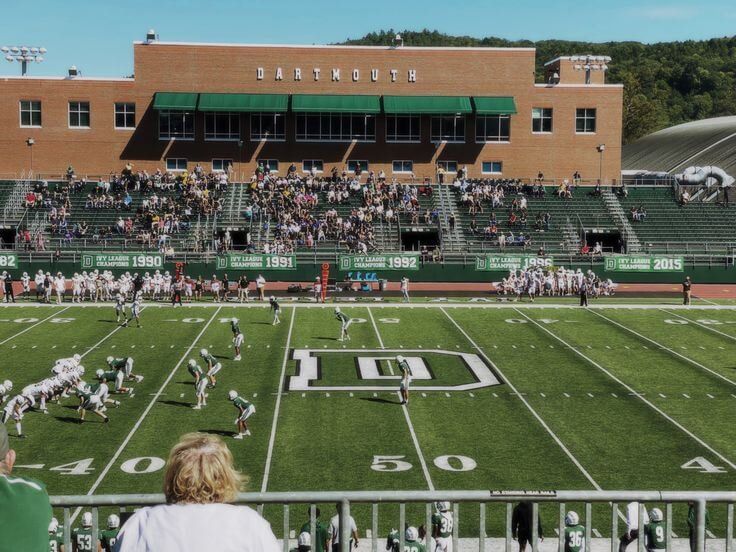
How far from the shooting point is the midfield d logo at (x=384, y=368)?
984 inches

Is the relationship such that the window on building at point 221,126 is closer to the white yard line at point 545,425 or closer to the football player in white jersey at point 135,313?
the football player in white jersey at point 135,313

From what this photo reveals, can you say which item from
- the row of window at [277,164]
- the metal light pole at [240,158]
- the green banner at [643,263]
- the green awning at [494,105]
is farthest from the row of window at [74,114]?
the green banner at [643,263]

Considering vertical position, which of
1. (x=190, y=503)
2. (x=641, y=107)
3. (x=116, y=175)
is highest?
(x=641, y=107)

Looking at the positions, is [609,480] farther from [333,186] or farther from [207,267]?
[333,186]

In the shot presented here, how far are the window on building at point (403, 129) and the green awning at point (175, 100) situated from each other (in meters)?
12.3

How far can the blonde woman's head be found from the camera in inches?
Result: 151

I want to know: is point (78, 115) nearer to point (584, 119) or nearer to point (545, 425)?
point (584, 119)

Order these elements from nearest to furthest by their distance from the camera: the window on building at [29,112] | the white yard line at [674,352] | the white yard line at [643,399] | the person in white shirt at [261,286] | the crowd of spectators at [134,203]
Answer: the white yard line at [643,399] < the white yard line at [674,352] < the person in white shirt at [261,286] < the crowd of spectators at [134,203] < the window on building at [29,112]

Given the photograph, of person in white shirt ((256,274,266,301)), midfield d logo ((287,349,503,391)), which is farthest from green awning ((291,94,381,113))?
midfield d logo ((287,349,503,391))

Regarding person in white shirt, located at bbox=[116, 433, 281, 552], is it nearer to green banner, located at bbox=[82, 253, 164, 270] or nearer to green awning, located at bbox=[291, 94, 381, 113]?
green banner, located at bbox=[82, 253, 164, 270]

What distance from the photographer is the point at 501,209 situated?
56594 mm

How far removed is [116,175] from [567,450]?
155 feet

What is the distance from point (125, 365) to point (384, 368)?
7.15 m

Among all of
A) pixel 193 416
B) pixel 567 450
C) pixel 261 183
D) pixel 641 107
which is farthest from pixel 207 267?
pixel 641 107
